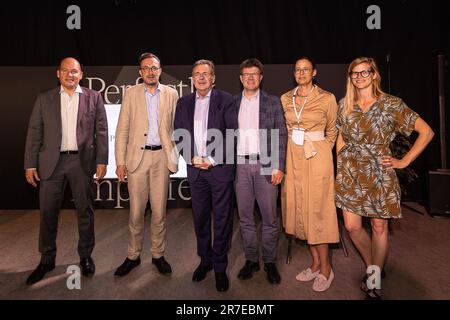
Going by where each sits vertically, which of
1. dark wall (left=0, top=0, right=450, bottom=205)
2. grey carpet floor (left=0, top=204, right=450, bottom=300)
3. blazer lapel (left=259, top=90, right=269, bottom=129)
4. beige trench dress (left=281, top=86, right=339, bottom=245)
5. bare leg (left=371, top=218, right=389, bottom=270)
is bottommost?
grey carpet floor (left=0, top=204, right=450, bottom=300)

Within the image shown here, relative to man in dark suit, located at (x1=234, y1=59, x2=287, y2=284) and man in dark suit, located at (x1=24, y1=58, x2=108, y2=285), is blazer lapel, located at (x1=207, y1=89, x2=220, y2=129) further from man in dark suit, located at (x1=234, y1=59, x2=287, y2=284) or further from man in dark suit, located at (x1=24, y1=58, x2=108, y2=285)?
man in dark suit, located at (x1=24, y1=58, x2=108, y2=285)

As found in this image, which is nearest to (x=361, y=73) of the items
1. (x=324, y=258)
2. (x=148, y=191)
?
(x=324, y=258)

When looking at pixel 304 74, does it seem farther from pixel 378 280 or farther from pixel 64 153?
pixel 64 153

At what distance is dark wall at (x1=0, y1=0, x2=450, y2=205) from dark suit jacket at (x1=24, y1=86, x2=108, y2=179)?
250 cm

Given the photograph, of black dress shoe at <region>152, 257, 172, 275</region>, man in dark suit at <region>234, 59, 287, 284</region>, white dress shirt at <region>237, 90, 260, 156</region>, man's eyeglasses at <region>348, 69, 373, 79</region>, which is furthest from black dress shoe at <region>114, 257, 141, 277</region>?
man's eyeglasses at <region>348, 69, 373, 79</region>

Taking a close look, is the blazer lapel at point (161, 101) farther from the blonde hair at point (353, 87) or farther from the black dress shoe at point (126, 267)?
the blonde hair at point (353, 87)

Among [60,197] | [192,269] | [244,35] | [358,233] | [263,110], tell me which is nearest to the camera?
[358,233]

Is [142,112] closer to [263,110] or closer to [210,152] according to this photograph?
[210,152]

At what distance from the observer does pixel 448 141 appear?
4621 millimetres

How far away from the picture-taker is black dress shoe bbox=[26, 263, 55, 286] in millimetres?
2357

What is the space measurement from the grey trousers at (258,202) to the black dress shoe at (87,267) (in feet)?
4.19

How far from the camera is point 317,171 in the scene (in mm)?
2172

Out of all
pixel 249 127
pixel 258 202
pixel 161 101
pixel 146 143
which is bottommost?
pixel 258 202

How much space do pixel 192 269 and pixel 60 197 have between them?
1.24m
